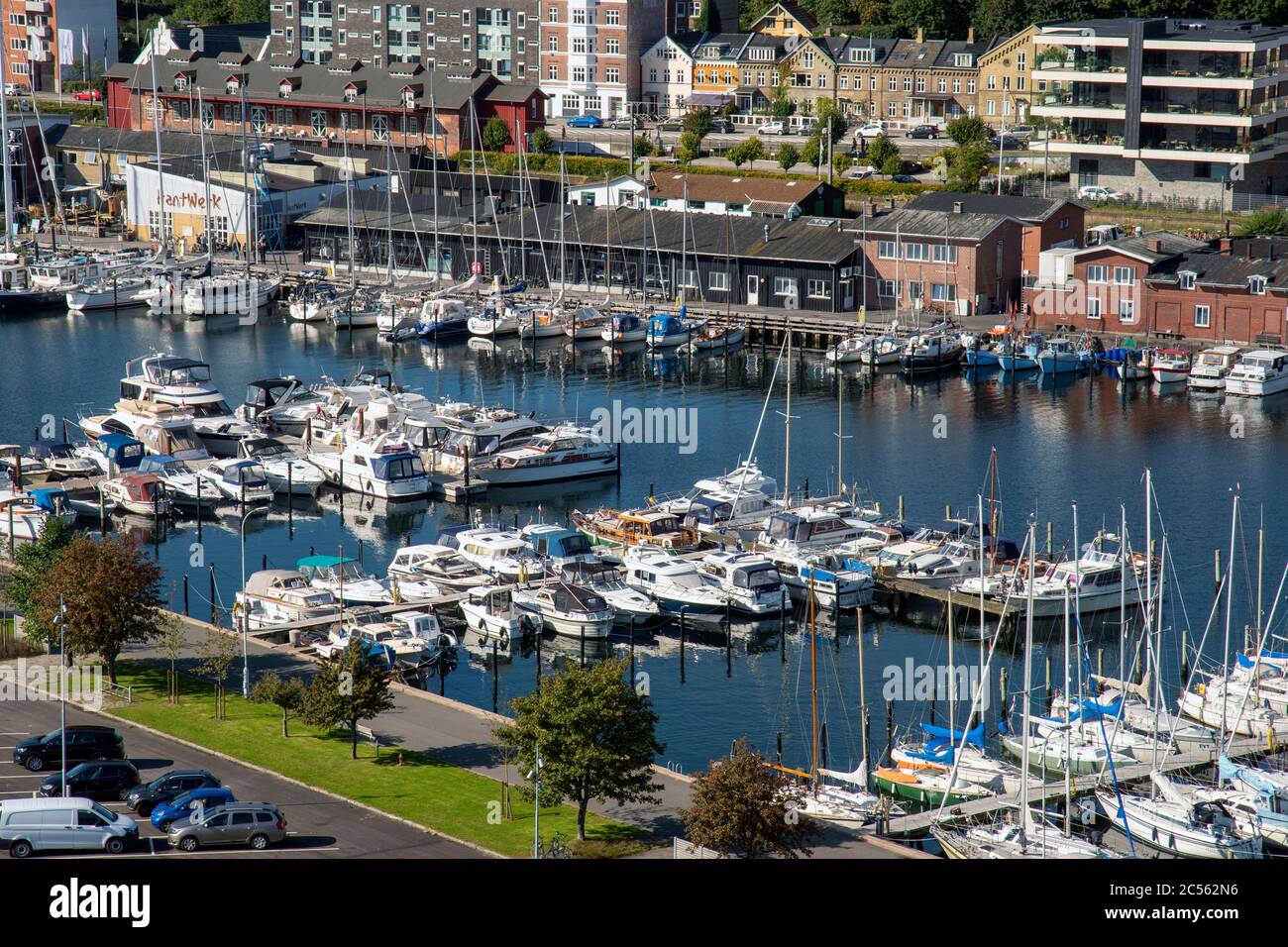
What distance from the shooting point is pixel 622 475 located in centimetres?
6375

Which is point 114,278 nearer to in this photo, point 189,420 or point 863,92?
point 189,420

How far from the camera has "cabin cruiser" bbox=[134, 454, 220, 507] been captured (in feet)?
197

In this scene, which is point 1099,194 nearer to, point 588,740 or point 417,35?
point 417,35

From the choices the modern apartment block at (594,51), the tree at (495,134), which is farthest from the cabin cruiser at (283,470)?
the modern apartment block at (594,51)

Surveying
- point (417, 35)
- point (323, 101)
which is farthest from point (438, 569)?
point (417, 35)

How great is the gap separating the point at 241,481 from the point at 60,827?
32364 millimetres

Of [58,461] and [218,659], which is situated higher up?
[58,461]

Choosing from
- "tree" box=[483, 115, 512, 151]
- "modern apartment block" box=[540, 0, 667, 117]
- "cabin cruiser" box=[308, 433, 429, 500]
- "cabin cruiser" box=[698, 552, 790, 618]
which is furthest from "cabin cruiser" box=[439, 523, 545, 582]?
"modern apartment block" box=[540, 0, 667, 117]

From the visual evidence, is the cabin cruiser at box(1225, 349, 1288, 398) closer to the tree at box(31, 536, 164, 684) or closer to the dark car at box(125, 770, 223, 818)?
the tree at box(31, 536, 164, 684)

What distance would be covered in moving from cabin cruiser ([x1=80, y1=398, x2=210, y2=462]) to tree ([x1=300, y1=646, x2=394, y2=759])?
29.6 meters

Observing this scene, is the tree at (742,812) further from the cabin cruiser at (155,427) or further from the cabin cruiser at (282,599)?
the cabin cruiser at (155,427)

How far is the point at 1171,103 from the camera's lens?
9688 cm

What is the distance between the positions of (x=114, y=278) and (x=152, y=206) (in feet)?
38.5

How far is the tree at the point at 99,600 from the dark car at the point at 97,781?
258 inches
